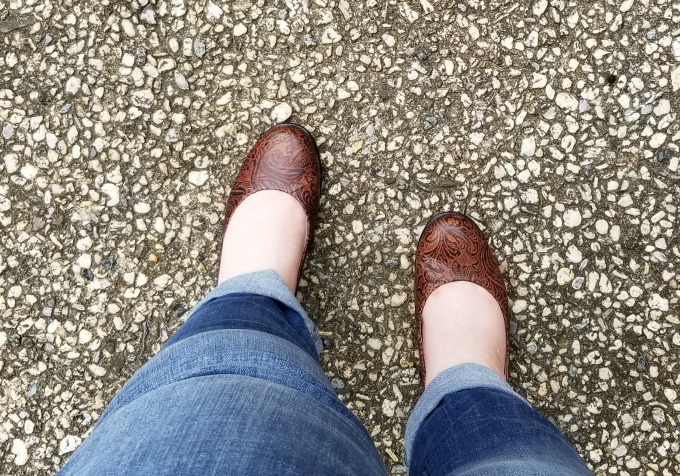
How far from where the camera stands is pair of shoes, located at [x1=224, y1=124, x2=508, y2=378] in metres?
1.74

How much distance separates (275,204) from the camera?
178cm

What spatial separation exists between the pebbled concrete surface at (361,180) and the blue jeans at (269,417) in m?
0.32

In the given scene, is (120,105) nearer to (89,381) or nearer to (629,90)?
(89,381)

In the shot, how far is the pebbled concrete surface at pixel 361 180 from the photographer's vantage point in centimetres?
175

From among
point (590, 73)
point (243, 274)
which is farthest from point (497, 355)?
point (590, 73)

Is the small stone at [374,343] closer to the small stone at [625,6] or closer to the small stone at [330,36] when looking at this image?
the small stone at [330,36]

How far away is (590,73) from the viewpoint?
178 cm

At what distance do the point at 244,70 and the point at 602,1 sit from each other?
1209 millimetres

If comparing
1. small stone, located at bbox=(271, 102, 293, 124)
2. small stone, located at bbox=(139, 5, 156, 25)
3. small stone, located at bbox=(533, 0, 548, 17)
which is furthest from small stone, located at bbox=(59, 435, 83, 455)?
small stone, located at bbox=(533, 0, 548, 17)

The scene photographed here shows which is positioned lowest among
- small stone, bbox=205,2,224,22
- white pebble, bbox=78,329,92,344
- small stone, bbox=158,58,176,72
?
white pebble, bbox=78,329,92,344

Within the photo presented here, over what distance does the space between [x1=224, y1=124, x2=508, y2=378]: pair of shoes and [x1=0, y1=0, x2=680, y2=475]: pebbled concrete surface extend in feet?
0.18

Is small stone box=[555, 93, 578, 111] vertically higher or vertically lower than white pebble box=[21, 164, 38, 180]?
higher

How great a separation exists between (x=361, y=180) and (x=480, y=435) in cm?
88

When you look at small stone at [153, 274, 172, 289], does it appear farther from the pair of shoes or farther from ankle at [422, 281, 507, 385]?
ankle at [422, 281, 507, 385]
